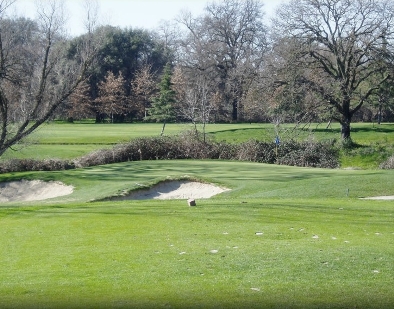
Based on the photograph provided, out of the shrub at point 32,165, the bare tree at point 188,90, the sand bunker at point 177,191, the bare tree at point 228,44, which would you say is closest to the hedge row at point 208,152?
the shrub at point 32,165

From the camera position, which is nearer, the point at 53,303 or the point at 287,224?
the point at 53,303

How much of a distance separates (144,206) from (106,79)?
65434 mm

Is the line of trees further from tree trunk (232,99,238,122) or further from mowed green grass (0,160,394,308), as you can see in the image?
mowed green grass (0,160,394,308)

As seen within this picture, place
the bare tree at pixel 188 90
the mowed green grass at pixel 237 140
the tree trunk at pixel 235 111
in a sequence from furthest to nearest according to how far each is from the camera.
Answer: the tree trunk at pixel 235 111, the bare tree at pixel 188 90, the mowed green grass at pixel 237 140

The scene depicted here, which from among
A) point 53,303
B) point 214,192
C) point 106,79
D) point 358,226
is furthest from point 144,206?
point 106,79

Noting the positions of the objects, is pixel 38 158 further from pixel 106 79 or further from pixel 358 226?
pixel 106 79

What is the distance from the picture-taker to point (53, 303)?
7668mm

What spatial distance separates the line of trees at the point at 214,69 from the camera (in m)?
31.5

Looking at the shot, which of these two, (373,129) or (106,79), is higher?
(106,79)

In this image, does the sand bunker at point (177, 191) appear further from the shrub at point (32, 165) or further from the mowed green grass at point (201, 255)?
the shrub at point (32, 165)

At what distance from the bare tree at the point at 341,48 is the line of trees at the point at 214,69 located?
8 centimetres

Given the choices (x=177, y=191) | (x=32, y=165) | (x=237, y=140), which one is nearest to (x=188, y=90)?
(x=237, y=140)

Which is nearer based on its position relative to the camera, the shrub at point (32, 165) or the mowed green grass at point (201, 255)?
the mowed green grass at point (201, 255)

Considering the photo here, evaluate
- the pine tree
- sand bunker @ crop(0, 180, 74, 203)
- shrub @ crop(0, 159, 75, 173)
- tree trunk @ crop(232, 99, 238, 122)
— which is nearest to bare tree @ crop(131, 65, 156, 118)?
tree trunk @ crop(232, 99, 238, 122)
